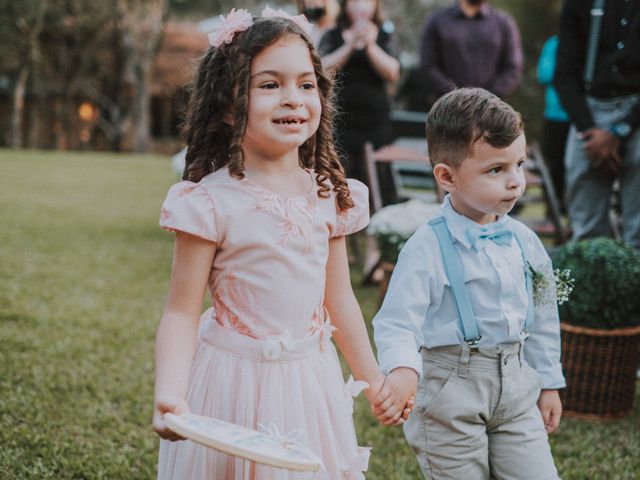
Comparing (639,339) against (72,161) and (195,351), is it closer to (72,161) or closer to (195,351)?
(195,351)

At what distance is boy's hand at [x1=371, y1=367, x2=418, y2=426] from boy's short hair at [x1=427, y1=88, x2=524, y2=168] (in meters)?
0.55

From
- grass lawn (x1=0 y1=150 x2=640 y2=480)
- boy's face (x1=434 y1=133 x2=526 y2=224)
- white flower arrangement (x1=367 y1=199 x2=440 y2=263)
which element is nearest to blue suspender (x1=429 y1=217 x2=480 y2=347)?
boy's face (x1=434 y1=133 x2=526 y2=224)

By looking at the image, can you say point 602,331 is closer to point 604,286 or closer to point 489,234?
point 604,286

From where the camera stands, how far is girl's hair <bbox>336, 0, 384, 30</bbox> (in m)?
5.11

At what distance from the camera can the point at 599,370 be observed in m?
3.18

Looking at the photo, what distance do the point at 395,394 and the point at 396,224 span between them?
260cm

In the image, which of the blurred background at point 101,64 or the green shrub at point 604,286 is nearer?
the green shrub at point 604,286

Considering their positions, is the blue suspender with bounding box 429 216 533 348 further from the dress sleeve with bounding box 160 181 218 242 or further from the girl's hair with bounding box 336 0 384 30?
the girl's hair with bounding box 336 0 384 30

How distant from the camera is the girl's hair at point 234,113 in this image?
169cm

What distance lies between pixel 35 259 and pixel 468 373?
187 inches

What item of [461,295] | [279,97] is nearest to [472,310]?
[461,295]

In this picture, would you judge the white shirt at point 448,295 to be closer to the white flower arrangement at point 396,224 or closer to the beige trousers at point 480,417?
the beige trousers at point 480,417

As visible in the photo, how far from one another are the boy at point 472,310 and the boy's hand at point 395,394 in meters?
0.08

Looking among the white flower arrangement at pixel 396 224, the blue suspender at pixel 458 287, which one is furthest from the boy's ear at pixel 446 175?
the white flower arrangement at pixel 396 224
